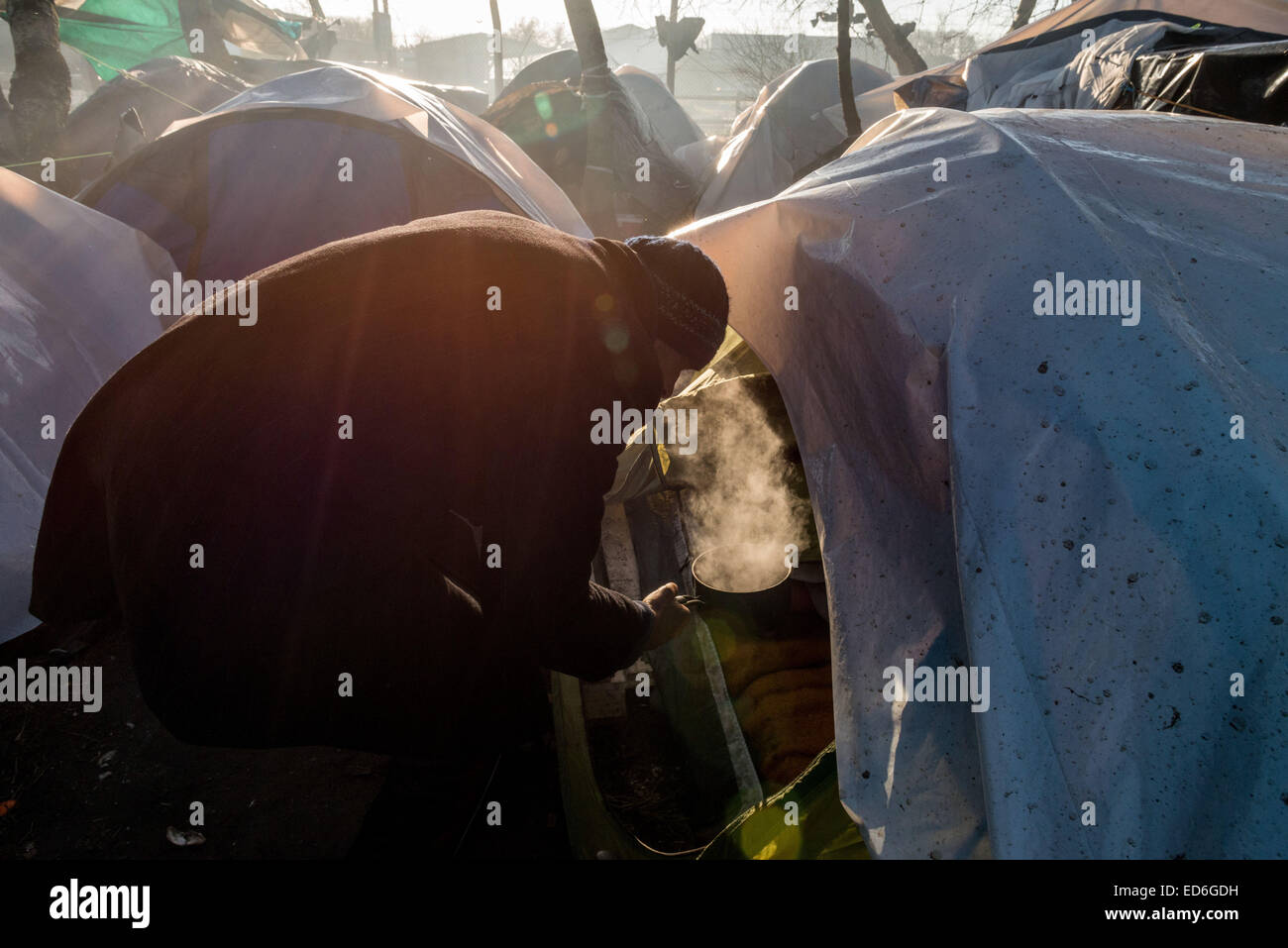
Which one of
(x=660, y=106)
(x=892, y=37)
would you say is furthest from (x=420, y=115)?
(x=892, y=37)

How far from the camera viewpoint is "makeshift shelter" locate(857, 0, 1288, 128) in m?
3.33

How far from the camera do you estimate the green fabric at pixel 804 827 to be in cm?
154

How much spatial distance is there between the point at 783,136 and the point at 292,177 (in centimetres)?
498

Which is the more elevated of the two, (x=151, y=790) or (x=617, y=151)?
(x=617, y=151)

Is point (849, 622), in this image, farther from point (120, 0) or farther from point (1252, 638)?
point (120, 0)

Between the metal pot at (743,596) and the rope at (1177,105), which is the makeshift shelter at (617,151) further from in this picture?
the metal pot at (743,596)

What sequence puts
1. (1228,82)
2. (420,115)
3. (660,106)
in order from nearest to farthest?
(1228,82), (420,115), (660,106)

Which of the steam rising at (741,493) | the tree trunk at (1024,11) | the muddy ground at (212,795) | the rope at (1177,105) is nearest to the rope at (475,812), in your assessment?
the muddy ground at (212,795)

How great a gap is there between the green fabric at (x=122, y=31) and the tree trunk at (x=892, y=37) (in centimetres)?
1264

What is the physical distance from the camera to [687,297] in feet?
5.99

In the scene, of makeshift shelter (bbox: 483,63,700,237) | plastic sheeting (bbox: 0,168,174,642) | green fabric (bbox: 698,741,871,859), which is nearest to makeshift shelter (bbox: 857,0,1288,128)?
makeshift shelter (bbox: 483,63,700,237)

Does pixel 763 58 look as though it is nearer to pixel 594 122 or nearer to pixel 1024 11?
pixel 1024 11

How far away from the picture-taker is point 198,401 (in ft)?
4.71
